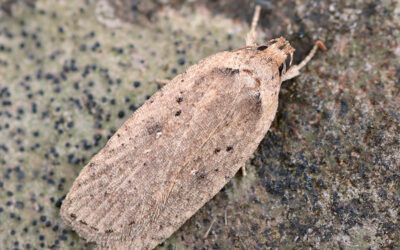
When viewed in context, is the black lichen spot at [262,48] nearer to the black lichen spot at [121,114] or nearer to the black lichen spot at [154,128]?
the black lichen spot at [154,128]

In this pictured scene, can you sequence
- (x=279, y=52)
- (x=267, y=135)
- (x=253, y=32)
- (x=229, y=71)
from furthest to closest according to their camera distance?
(x=253, y=32) → (x=267, y=135) → (x=279, y=52) → (x=229, y=71)

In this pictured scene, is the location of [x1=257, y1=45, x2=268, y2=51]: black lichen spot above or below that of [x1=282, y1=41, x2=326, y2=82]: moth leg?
above

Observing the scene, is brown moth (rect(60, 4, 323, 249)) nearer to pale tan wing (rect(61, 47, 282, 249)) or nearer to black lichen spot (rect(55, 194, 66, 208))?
pale tan wing (rect(61, 47, 282, 249))

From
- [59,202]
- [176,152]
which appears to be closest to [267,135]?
[176,152]

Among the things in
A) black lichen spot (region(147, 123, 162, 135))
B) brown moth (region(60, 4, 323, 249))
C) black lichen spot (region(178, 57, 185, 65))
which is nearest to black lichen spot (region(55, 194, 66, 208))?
brown moth (region(60, 4, 323, 249))

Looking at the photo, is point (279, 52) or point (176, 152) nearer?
point (176, 152)

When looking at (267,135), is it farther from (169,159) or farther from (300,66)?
(169,159)
